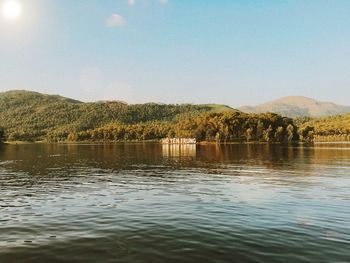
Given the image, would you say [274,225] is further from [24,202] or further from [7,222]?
[24,202]

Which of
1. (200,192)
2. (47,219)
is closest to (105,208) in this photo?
(47,219)

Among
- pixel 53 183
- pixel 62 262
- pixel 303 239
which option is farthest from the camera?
pixel 53 183

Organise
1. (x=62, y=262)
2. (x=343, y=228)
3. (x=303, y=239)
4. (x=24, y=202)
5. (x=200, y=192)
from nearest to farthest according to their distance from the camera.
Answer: (x=62, y=262) → (x=303, y=239) → (x=343, y=228) → (x=24, y=202) → (x=200, y=192)

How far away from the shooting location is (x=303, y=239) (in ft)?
85.9

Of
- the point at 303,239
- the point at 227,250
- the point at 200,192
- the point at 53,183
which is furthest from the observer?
the point at 53,183

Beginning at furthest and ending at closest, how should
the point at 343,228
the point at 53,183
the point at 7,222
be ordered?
the point at 53,183, the point at 7,222, the point at 343,228

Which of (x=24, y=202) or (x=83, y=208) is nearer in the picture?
(x=83, y=208)

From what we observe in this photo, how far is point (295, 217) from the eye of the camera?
33562 millimetres

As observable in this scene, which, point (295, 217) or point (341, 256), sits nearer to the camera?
point (341, 256)

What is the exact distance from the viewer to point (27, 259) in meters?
22.5

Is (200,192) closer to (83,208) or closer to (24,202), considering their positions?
(83,208)

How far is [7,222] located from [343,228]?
2810 centimetres

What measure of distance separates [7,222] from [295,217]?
25.5m

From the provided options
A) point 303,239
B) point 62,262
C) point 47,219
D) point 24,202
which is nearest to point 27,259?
point 62,262
